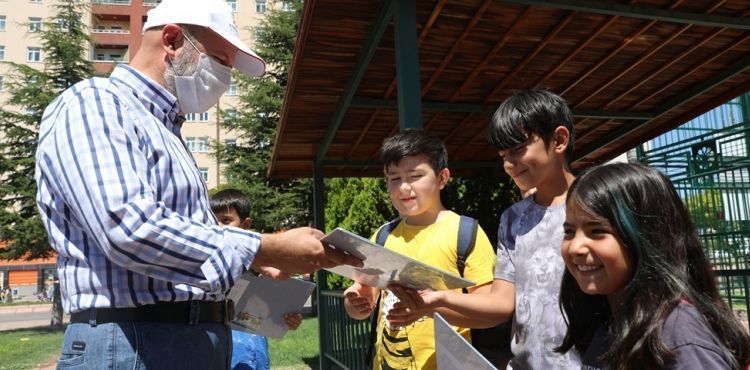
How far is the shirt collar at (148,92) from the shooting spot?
1.91 metres

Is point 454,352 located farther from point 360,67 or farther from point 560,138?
point 360,67

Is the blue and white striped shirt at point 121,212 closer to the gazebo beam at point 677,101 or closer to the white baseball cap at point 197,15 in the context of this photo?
the white baseball cap at point 197,15

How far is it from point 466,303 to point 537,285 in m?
0.29

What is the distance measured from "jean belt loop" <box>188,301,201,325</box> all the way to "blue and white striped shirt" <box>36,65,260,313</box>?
0.12ft

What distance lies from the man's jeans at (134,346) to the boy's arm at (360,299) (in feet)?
3.22

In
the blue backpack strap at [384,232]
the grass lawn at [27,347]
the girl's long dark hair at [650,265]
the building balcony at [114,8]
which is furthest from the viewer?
the building balcony at [114,8]

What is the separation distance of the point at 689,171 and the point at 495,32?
552 centimetres

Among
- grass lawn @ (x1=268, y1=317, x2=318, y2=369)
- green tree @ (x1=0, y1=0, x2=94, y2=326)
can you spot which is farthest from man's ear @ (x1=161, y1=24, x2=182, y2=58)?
green tree @ (x1=0, y1=0, x2=94, y2=326)

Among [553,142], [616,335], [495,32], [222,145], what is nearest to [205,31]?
[553,142]

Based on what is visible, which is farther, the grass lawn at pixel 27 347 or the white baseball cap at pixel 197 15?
the grass lawn at pixel 27 347

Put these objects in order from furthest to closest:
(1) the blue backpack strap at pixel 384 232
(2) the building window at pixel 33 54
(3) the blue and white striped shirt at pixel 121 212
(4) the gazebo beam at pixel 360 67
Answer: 1. (2) the building window at pixel 33 54
2. (4) the gazebo beam at pixel 360 67
3. (1) the blue backpack strap at pixel 384 232
4. (3) the blue and white striped shirt at pixel 121 212

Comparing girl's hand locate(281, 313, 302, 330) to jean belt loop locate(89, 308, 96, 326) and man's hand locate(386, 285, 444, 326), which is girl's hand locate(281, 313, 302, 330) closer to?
man's hand locate(386, 285, 444, 326)

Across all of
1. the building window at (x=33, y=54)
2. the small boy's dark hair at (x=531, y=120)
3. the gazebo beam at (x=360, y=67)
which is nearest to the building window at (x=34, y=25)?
the building window at (x=33, y=54)

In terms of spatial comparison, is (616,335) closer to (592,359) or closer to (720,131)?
(592,359)
